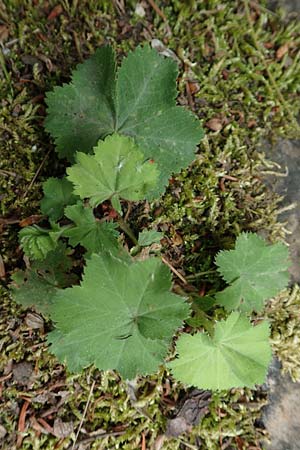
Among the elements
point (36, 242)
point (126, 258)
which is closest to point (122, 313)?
point (126, 258)

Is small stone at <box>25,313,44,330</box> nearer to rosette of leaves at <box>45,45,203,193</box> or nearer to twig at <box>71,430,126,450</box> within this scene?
twig at <box>71,430,126,450</box>

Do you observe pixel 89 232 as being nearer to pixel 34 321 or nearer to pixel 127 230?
pixel 127 230

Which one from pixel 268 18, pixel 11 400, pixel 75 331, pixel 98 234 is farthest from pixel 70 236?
pixel 268 18

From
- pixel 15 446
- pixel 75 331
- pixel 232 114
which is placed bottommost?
pixel 15 446

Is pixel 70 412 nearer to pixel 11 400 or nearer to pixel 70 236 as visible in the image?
pixel 11 400

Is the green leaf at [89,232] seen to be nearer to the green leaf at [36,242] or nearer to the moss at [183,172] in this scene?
the green leaf at [36,242]
